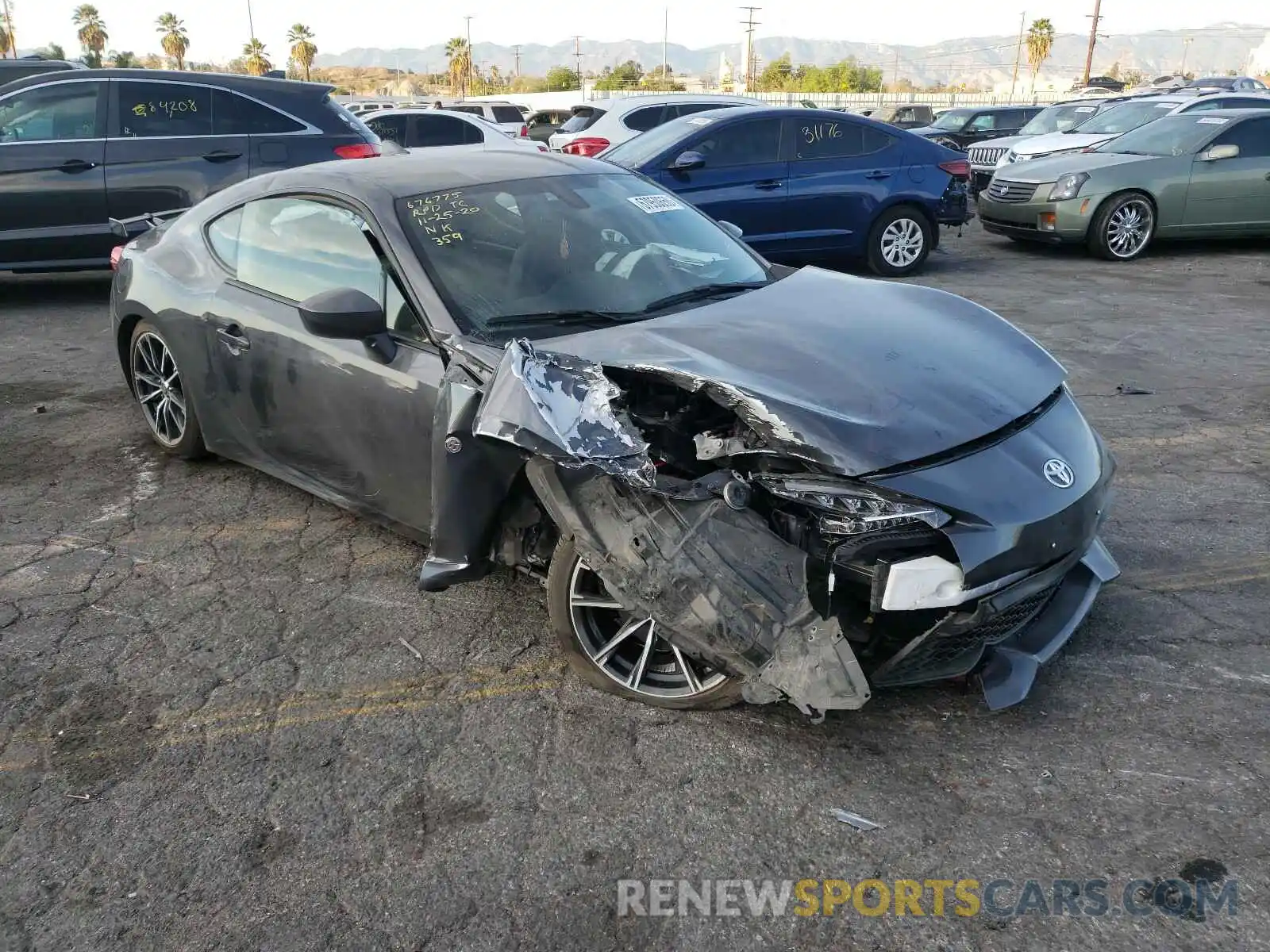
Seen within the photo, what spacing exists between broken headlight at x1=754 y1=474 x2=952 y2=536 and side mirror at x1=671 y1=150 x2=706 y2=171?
280 inches

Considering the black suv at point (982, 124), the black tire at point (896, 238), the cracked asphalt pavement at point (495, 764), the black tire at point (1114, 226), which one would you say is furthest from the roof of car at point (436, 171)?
the black suv at point (982, 124)

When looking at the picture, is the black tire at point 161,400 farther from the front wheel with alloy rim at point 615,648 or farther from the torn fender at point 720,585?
the torn fender at point 720,585

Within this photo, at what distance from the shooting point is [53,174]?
852cm

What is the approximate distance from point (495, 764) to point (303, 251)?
230 centimetres

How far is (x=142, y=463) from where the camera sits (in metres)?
5.22

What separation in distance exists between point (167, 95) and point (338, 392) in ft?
21.9

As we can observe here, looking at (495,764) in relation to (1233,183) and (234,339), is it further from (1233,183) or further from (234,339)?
(1233,183)

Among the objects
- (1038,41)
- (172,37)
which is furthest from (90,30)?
(1038,41)

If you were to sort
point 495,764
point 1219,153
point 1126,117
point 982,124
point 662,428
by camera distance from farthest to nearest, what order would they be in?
point 982,124 → point 1126,117 → point 1219,153 → point 662,428 → point 495,764

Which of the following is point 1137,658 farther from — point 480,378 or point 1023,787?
point 480,378

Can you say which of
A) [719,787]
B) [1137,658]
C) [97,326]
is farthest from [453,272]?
[97,326]

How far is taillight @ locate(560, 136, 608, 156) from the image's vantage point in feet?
38.9

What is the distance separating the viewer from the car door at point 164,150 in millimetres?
8703

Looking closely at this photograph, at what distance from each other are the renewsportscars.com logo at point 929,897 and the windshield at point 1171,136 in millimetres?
10739
